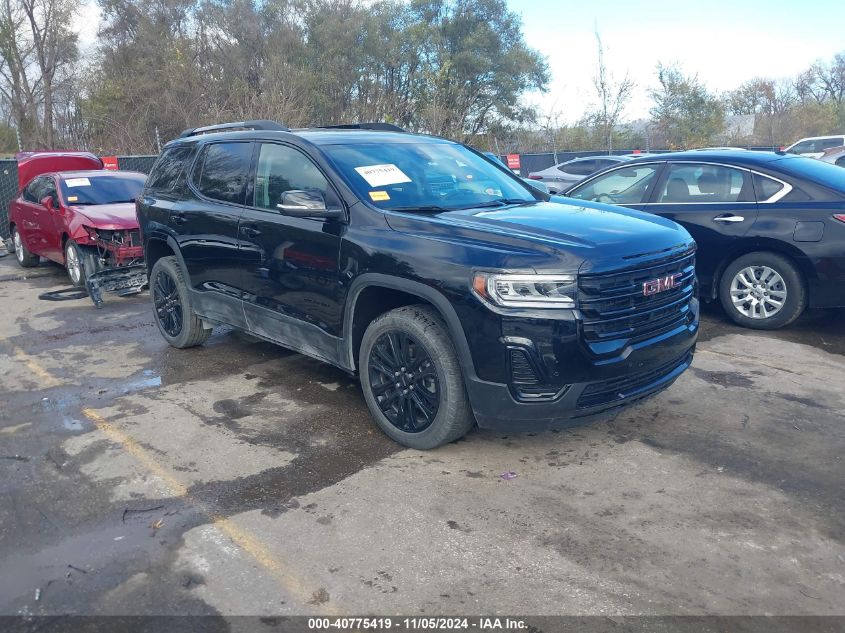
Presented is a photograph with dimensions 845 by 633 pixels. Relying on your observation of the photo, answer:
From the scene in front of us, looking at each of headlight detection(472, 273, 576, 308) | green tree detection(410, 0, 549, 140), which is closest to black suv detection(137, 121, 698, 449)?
headlight detection(472, 273, 576, 308)

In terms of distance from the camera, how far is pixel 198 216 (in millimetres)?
5828

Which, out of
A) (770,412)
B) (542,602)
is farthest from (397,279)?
(770,412)

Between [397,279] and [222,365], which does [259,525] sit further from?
[222,365]

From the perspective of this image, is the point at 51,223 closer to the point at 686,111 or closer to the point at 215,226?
the point at 215,226

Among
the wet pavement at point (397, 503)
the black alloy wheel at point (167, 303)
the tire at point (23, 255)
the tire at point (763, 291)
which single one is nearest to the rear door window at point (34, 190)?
the tire at point (23, 255)

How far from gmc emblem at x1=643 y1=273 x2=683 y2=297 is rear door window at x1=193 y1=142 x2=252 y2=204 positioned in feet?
9.81

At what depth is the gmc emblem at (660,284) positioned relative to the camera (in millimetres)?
4023

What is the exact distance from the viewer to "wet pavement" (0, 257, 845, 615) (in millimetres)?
3031

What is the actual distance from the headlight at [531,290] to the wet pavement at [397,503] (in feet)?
3.25

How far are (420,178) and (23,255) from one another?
913 cm

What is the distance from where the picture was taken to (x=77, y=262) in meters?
9.46

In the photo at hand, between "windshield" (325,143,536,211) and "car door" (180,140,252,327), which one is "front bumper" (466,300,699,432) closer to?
"windshield" (325,143,536,211)

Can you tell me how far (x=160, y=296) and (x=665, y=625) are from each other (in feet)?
17.3

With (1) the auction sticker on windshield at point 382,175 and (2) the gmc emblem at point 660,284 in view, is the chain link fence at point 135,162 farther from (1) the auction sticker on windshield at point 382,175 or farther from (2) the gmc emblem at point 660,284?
(2) the gmc emblem at point 660,284
